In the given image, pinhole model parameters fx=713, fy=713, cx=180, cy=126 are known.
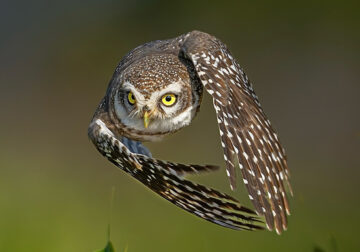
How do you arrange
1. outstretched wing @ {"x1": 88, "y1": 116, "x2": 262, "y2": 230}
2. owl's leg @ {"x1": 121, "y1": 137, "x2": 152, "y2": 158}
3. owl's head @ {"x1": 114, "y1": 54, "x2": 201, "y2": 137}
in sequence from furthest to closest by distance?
→ owl's leg @ {"x1": 121, "y1": 137, "x2": 152, "y2": 158}, owl's head @ {"x1": 114, "y1": 54, "x2": 201, "y2": 137}, outstretched wing @ {"x1": 88, "y1": 116, "x2": 262, "y2": 230}

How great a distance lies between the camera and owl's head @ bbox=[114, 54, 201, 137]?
12.1ft

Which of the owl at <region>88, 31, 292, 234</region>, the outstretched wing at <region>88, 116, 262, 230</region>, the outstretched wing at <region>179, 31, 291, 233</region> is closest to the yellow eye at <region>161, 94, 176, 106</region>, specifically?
the owl at <region>88, 31, 292, 234</region>

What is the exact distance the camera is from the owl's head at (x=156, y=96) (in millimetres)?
3703

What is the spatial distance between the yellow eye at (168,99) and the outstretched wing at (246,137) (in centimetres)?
26

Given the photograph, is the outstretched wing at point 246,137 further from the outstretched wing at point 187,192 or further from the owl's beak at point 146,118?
the owl's beak at point 146,118

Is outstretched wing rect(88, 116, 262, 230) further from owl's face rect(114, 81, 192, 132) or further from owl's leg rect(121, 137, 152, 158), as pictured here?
owl's leg rect(121, 137, 152, 158)

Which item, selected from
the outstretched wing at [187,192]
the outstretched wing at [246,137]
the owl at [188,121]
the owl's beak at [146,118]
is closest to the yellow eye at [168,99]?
the owl at [188,121]

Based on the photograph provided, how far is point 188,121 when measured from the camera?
382 cm

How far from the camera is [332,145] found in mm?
9258

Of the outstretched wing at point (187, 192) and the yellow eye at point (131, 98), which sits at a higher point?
the yellow eye at point (131, 98)

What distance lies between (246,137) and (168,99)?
869mm

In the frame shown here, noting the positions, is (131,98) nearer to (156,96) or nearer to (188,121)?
(156,96)

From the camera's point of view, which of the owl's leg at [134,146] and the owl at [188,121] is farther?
the owl's leg at [134,146]

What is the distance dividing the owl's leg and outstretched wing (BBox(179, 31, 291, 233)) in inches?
25.8
